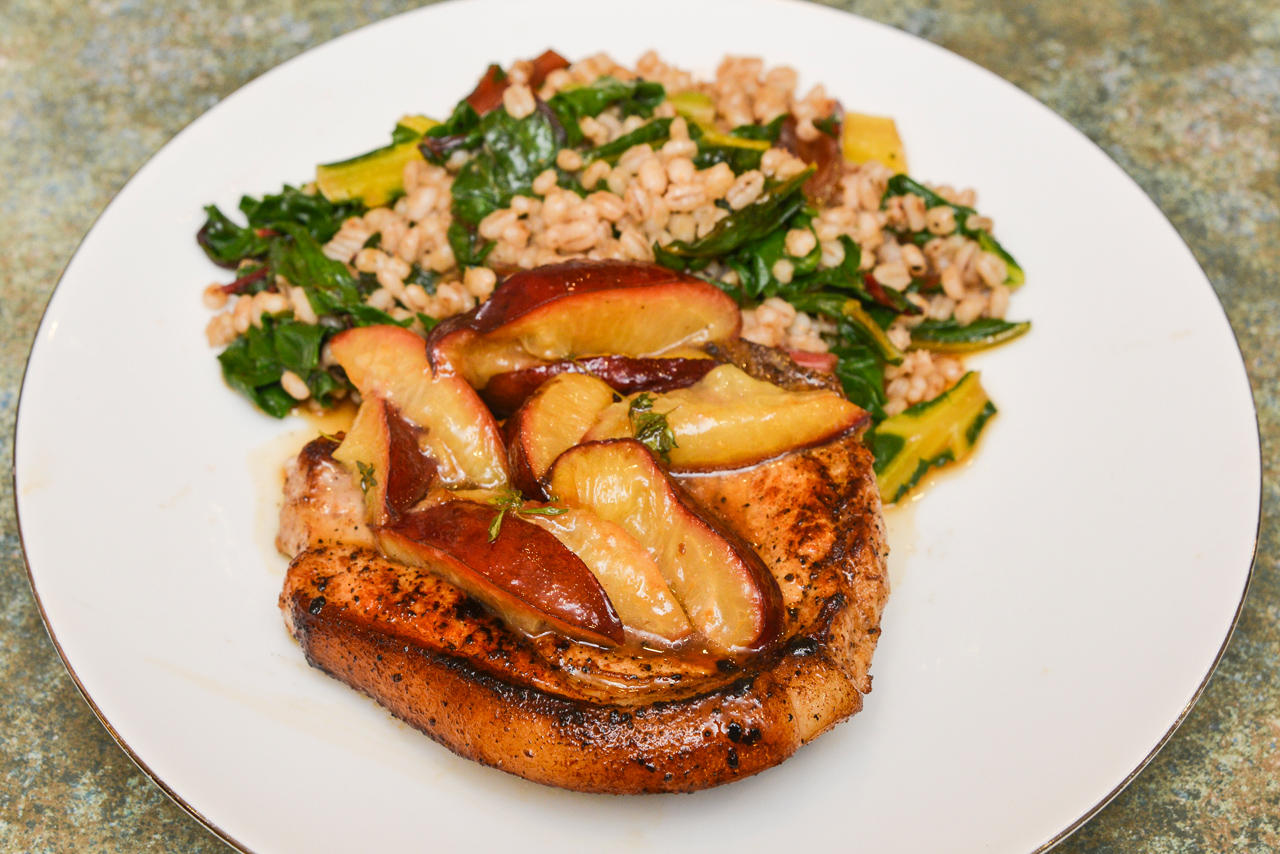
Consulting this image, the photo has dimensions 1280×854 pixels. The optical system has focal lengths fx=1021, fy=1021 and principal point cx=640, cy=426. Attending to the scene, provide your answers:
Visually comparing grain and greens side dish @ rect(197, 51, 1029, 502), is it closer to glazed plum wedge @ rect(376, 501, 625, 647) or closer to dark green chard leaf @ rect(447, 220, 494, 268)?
dark green chard leaf @ rect(447, 220, 494, 268)

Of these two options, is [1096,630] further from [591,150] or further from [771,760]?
[591,150]

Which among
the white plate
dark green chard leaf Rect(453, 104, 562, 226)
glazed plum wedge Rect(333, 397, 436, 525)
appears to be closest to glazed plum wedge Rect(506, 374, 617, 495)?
glazed plum wedge Rect(333, 397, 436, 525)

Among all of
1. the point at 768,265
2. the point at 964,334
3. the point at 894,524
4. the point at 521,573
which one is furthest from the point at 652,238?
the point at 521,573

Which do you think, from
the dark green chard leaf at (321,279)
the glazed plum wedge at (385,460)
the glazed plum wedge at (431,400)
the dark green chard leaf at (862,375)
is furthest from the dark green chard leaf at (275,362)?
the dark green chard leaf at (862,375)

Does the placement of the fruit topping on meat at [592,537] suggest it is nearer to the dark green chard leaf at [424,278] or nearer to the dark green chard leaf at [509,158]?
the dark green chard leaf at [424,278]

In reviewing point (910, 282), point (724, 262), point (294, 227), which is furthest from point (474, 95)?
point (910, 282)

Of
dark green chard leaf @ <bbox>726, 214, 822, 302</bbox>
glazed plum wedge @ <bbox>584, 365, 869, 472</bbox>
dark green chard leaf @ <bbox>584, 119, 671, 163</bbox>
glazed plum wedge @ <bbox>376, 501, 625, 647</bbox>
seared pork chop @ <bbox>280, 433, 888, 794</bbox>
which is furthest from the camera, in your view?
dark green chard leaf @ <bbox>584, 119, 671, 163</bbox>

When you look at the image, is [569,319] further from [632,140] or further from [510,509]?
[632,140]
